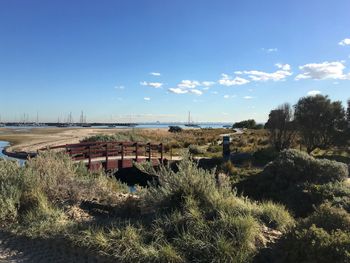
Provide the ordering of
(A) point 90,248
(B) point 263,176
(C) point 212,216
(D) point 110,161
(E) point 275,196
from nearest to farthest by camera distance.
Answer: (A) point 90,248 < (C) point 212,216 < (E) point 275,196 < (B) point 263,176 < (D) point 110,161

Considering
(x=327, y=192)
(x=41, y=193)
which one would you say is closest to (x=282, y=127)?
(x=327, y=192)

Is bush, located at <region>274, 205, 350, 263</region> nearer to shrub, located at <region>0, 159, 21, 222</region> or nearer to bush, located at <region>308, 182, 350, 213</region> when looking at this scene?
bush, located at <region>308, 182, 350, 213</region>

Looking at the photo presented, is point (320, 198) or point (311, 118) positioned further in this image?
point (311, 118)

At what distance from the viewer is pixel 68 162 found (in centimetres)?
1006

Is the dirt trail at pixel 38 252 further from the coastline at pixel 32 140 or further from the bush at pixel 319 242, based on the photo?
the coastline at pixel 32 140

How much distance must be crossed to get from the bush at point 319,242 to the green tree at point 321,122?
25.6 meters

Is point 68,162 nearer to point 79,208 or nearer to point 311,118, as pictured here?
point 79,208

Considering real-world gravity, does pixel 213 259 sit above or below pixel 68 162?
below

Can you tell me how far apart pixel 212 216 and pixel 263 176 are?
9223 mm

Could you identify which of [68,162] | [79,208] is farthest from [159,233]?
[68,162]

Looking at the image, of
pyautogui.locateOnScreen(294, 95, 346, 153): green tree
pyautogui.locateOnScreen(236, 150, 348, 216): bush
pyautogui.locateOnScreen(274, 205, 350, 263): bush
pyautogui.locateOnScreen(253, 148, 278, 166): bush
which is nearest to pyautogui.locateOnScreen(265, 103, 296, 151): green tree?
pyautogui.locateOnScreen(294, 95, 346, 153): green tree

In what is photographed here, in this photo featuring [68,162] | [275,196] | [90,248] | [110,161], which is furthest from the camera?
[110,161]

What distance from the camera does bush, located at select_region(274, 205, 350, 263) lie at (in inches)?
198

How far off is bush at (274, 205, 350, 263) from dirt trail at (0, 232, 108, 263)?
253 cm
